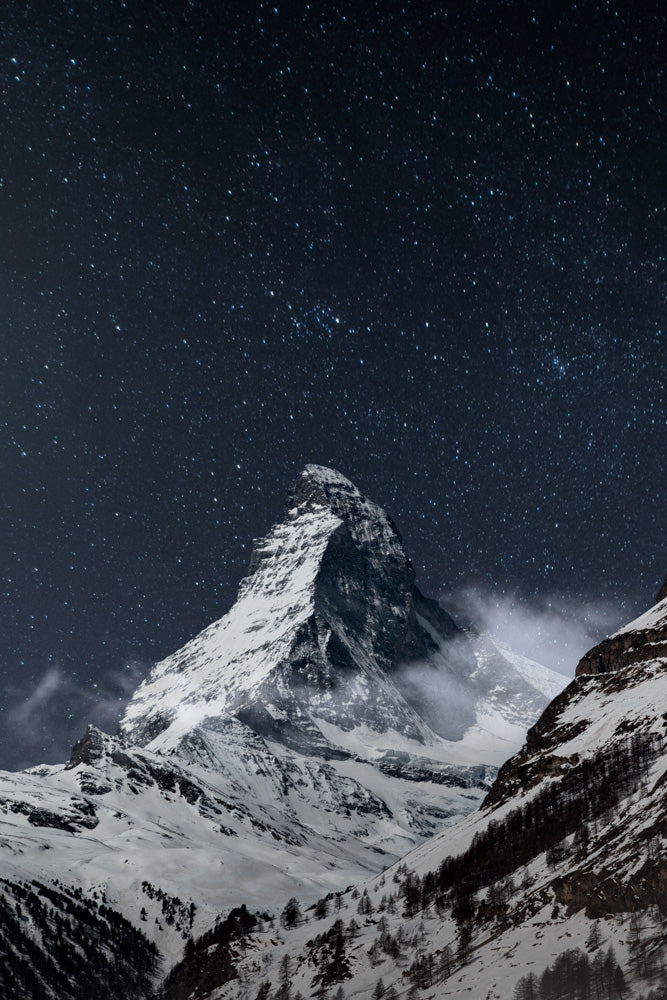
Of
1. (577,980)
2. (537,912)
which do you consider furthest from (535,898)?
(577,980)

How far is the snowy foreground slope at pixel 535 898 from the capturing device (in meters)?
104

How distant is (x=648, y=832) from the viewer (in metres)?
117

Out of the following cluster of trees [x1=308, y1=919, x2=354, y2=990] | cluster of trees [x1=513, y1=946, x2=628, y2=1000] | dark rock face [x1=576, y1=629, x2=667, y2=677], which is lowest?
cluster of trees [x1=513, y1=946, x2=628, y2=1000]

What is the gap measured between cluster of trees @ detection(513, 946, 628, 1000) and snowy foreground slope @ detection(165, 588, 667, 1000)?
0.19 m

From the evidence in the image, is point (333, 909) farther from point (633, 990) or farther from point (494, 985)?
point (633, 990)

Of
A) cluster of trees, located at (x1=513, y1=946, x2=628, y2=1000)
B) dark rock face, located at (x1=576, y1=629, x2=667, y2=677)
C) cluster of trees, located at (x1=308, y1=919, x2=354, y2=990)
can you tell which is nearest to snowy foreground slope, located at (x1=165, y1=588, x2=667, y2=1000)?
cluster of trees, located at (x1=513, y1=946, x2=628, y2=1000)

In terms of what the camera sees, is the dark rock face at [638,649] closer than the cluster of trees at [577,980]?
No

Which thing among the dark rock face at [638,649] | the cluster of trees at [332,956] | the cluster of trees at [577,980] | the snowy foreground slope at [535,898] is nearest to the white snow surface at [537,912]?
the snowy foreground slope at [535,898]

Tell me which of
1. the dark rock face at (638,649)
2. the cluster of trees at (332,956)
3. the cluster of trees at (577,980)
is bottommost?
the cluster of trees at (577,980)

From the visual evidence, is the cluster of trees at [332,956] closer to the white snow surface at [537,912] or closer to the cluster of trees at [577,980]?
the white snow surface at [537,912]

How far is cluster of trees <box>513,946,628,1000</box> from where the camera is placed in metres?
93.2

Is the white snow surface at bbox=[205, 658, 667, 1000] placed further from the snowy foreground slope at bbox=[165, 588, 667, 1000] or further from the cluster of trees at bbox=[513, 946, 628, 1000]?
the cluster of trees at bbox=[513, 946, 628, 1000]

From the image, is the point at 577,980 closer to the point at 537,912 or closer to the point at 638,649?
the point at 537,912

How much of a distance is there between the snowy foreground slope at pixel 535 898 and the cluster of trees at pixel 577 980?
188 mm
